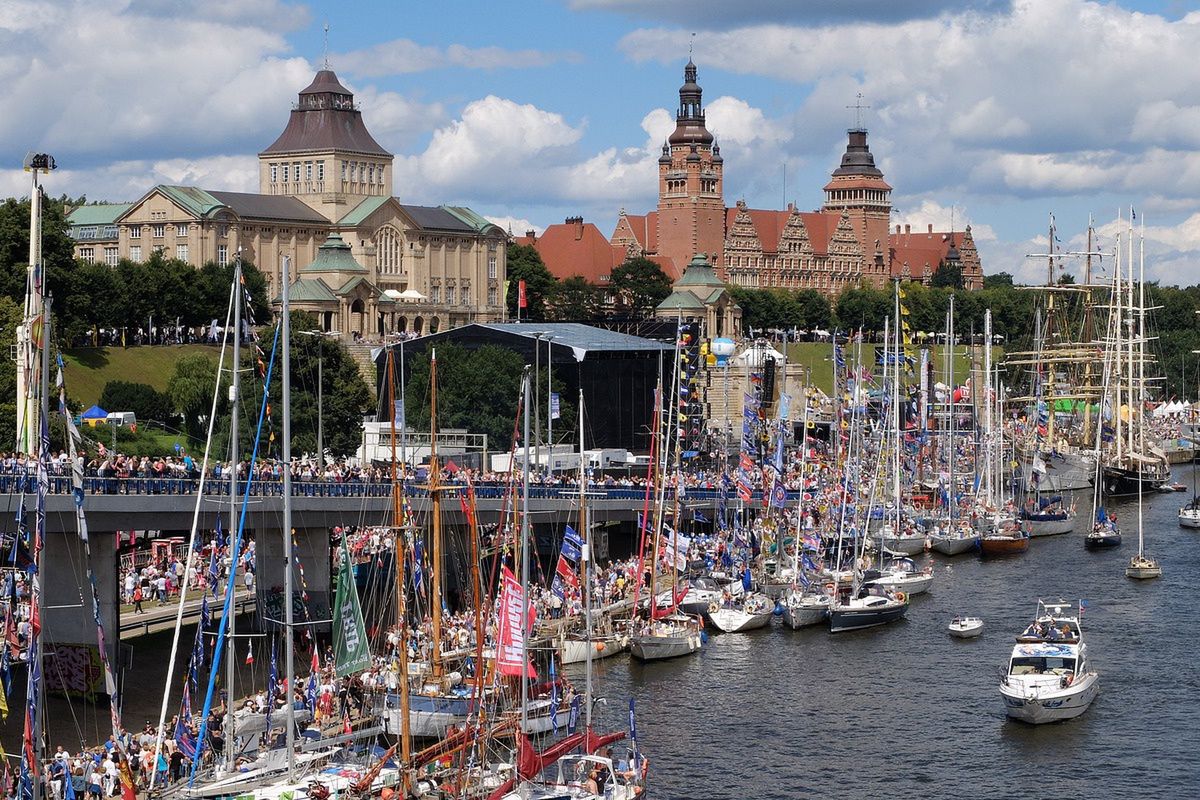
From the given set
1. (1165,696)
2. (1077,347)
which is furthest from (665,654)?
(1077,347)

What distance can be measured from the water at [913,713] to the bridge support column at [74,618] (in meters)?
15.5

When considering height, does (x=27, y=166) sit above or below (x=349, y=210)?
below

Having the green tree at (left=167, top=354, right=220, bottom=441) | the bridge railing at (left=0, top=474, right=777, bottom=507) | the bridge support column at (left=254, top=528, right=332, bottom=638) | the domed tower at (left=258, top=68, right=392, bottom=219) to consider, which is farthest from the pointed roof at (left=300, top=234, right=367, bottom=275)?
the bridge support column at (left=254, top=528, right=332, bottom=638)

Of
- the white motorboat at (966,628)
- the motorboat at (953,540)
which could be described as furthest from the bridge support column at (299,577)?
the motorboat at (953,540)

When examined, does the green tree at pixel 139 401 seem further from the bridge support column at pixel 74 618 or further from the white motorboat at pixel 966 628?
the white motorboat at pixel 966 628

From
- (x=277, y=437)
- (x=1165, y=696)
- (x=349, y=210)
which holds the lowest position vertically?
(x=1165, y=696)

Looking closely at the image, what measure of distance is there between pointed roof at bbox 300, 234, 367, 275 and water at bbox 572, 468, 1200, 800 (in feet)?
284

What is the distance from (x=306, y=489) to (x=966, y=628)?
24938 mm

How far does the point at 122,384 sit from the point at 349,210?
61.2 meters

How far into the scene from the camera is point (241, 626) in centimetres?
7075

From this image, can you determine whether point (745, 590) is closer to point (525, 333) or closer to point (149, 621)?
point (149, 621)

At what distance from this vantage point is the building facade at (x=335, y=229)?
16550 cm

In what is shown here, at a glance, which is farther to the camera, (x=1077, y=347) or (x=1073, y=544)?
(x=1077, y=347)

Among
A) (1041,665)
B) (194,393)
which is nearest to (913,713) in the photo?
(1041,665)
